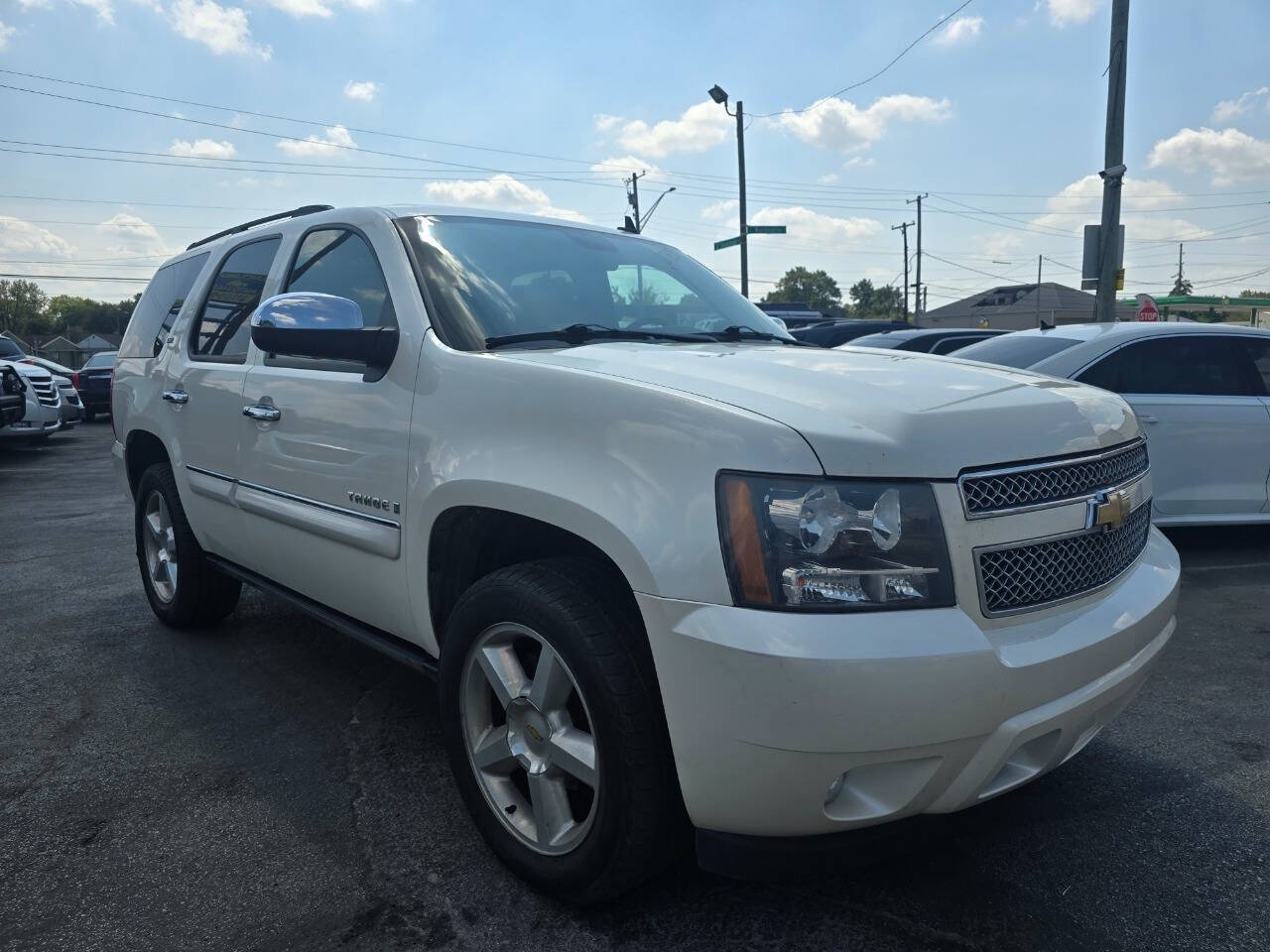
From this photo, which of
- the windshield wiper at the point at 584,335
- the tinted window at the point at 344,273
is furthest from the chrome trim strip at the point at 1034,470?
the tinted window at the point at 344,273

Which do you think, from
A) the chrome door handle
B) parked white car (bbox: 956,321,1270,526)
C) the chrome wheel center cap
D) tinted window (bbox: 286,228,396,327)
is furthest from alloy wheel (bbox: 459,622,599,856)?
parked white car (bbox: 956,321,1270,526)

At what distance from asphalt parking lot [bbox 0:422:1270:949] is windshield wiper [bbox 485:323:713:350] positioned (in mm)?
1389

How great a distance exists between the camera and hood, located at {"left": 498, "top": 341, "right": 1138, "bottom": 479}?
1.92 m

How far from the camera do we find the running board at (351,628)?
2.82 metres

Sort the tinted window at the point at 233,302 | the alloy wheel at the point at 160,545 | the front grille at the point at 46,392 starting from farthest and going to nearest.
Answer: the front grille at the point at 46,392
the alloy wheel at the point at 160,545
the tinted window at the point at 233,302

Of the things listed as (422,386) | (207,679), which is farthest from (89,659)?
(422,386)

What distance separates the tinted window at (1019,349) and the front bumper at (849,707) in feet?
14.1

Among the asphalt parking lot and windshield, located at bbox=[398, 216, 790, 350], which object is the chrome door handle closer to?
windshield, located at bbox=[398, 216, 790, 350]

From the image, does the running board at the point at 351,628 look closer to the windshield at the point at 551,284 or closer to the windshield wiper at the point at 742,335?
the windshield at the point at 551,284

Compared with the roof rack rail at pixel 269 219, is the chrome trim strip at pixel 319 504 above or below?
below

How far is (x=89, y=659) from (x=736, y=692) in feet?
11.8

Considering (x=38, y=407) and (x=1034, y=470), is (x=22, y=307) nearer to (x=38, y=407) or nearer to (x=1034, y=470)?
(x=38, y=407)

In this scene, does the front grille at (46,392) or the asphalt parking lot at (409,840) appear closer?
the asphalt parking lot at (409,840)

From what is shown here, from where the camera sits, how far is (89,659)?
14.0 feet
